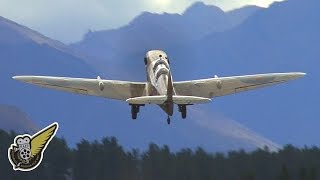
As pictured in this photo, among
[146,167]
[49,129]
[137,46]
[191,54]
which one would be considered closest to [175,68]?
[191,54]

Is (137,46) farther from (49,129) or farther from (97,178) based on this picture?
(97,178)

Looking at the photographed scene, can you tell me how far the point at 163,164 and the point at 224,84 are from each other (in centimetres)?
4612

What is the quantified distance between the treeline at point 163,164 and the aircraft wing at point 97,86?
3650 cm

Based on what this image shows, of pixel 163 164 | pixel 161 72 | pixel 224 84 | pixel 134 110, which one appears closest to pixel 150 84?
pixel 134 110

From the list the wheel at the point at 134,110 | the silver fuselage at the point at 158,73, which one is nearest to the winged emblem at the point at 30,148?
the silver fuselage at the point at 158,73

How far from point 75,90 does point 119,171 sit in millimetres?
45784

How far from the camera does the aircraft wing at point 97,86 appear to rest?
2943 inches

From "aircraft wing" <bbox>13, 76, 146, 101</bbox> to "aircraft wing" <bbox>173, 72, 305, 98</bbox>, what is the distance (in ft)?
14.1

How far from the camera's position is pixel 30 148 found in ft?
154

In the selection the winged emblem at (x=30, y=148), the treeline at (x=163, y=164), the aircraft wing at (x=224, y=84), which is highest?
the aircraft wing at (x=224, y=84)

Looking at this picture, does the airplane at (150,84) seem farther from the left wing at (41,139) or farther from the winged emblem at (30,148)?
the left wing at (41,139)

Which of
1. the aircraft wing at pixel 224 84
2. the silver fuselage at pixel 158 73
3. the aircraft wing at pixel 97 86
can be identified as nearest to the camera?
the silver fuselage at pixel 158 73

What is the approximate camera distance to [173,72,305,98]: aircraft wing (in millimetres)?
74625

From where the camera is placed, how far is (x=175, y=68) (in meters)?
72.2
